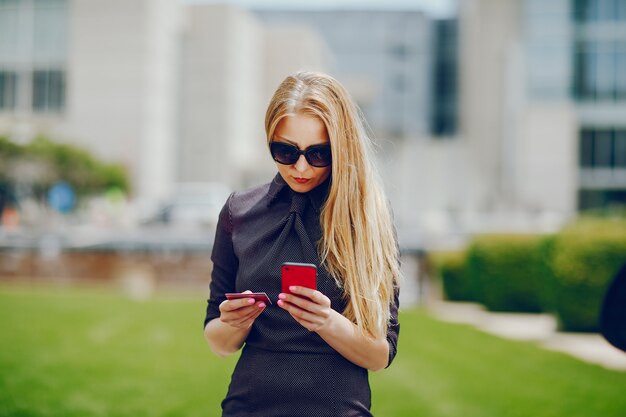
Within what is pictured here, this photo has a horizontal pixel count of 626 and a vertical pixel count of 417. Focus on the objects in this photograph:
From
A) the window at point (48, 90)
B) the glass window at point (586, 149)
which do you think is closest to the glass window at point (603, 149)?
the glass window at point (586, 149)

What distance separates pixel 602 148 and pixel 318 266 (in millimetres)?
45348

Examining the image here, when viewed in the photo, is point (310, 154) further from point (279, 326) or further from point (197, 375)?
point (197, 375)

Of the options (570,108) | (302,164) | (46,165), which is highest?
(570,108)

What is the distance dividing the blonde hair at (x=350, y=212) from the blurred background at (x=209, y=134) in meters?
15.6

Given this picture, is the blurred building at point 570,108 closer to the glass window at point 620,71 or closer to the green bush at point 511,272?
the glass window at point 620,71

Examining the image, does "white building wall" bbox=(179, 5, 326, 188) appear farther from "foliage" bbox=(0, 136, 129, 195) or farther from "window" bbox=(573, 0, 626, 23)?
"window" bbox=(573, 0, 626, 23)

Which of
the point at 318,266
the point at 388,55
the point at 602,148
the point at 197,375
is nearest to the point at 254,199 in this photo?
the point at 318,266

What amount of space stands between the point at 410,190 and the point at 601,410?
46.0 m

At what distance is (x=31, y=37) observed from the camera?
→ 45.7 m

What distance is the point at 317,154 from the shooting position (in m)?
2.13

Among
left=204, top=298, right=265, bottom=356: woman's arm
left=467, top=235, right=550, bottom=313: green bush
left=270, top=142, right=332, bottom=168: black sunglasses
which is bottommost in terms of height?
left=467, top=235, right=550, bottom=313: green bush

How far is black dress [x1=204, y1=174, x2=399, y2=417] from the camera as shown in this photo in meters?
2.05

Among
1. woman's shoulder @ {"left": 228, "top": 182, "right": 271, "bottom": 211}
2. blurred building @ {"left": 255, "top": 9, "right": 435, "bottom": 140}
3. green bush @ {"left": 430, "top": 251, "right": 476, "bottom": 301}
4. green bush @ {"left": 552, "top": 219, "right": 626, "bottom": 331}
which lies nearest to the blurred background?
green bush @ {"left": 430, "top": 251, "right": 476, "bottom": 301}

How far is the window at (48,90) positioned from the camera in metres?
45.8
